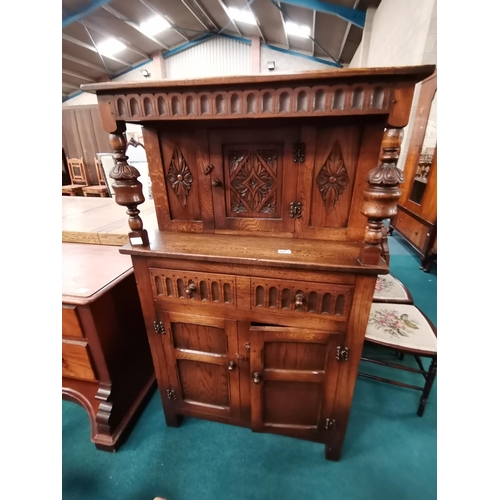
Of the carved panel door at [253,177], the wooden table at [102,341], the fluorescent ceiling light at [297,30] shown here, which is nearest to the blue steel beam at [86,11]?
the fluorescent ceiling light at [297,30]

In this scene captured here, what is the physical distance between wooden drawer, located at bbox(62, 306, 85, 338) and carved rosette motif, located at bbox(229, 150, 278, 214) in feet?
2.62

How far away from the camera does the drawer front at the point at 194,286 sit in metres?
0.97

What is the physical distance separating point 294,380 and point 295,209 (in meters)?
0.71

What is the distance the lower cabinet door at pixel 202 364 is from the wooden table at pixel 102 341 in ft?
0.92

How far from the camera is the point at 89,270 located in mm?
1270

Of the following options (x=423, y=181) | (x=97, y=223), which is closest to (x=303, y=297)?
(x=97, y=223)

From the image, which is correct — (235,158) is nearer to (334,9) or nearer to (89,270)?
(89,270)

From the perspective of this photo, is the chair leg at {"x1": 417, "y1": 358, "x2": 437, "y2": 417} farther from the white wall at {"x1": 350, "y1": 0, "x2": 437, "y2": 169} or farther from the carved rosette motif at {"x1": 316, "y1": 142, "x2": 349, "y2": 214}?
the white wall at {"x1": 350, "y1": 0, "x2": 437, "y2": 169}

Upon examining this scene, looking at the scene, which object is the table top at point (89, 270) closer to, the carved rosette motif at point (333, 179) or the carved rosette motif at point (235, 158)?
the carved rosette motif at point (235, 158)

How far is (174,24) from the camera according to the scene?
5.72 metres

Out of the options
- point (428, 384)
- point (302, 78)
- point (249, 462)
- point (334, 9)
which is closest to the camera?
point (302, 78)

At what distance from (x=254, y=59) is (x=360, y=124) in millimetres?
7402

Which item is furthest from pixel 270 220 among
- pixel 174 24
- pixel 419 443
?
Result: pixel 174 24

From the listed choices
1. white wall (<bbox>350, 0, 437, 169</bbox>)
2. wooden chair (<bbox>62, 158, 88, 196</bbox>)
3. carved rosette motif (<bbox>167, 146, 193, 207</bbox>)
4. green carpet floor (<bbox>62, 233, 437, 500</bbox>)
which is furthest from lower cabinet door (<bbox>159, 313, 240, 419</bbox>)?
wooden chair (<bbox>62, 158, 88, 196</bbox>)
